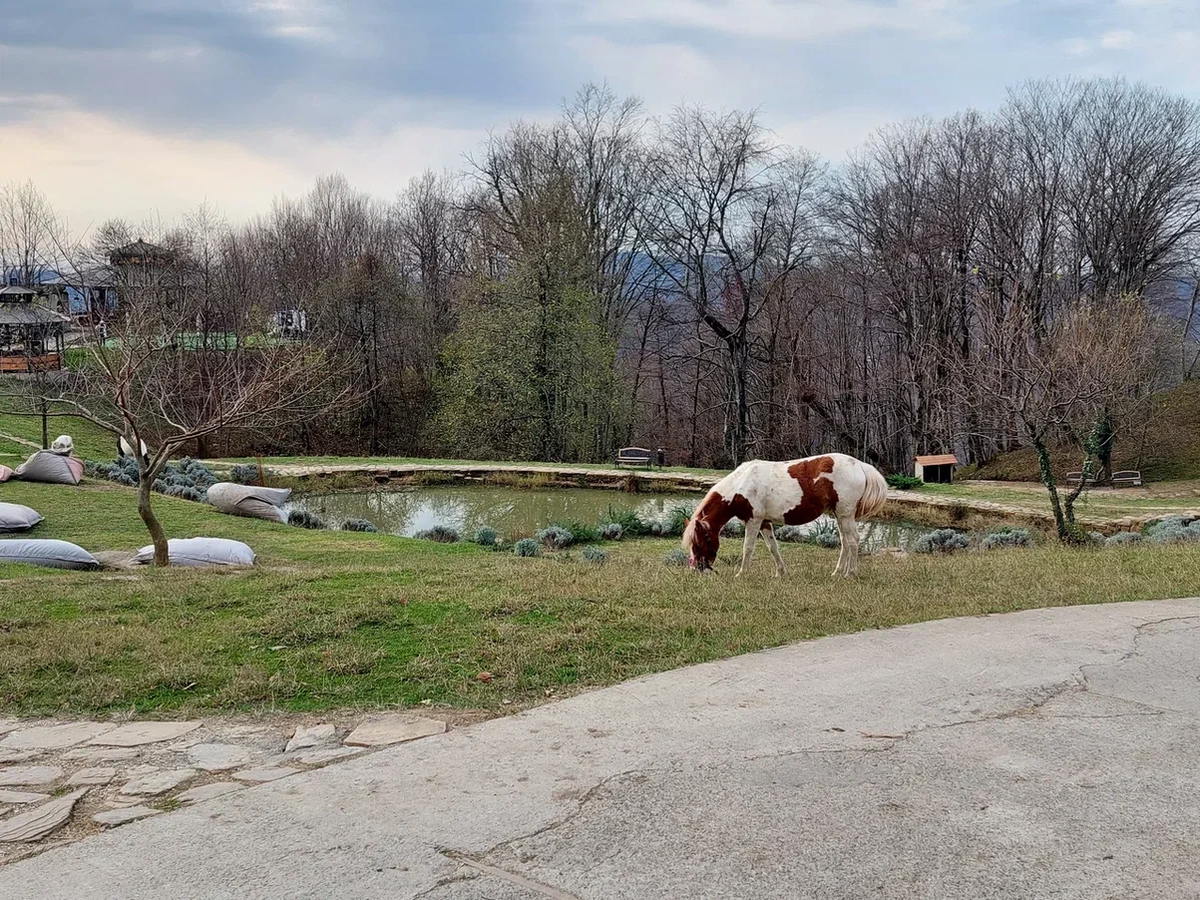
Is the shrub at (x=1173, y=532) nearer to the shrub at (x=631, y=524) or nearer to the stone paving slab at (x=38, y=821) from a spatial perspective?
the shrub at (x=631, y=524)

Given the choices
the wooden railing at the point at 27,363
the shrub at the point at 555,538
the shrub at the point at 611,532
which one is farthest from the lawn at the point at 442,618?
the wooden railing at the point at 27,363

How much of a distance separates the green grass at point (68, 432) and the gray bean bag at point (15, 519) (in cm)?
1361

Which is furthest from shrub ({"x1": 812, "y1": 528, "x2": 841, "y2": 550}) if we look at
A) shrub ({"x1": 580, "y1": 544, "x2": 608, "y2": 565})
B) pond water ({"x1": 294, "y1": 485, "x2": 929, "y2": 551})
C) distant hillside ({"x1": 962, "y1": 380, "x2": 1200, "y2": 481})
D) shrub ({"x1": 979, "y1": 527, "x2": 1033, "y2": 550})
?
distant hillside ({"x1": 962, "y1": 380, "x2": 1200, "y2": 481})

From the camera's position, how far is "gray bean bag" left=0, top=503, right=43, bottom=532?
11930 millimetres

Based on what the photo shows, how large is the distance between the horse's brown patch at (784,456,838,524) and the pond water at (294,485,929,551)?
5983 millimetres

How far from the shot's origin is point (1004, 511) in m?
17.1

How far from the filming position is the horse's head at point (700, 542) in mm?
9906

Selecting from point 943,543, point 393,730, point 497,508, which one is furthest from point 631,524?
point 393,730

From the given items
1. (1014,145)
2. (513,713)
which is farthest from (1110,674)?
(1014,145)

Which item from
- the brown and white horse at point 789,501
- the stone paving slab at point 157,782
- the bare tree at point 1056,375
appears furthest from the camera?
the bare tree at point 1056,375

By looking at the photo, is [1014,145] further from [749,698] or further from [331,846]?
[331,846]

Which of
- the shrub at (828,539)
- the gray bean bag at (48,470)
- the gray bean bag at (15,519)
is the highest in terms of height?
the gray bean bag at (48,470)

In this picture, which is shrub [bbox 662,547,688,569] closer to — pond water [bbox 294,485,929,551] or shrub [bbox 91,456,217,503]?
pond water [bbox 294,485,929,551]

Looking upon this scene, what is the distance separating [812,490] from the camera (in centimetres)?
953
